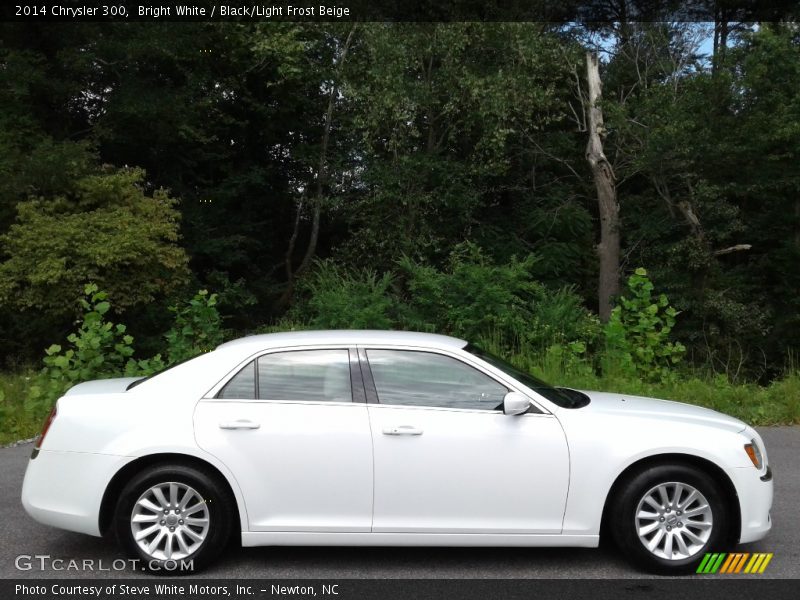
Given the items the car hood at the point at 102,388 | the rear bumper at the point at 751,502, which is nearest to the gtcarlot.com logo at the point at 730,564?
the rear bumper at the point at 751,502

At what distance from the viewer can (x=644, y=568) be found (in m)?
5.07

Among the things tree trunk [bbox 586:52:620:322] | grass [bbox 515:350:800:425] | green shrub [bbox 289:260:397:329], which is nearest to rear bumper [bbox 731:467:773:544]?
grass [bbox 515:350:800:425]

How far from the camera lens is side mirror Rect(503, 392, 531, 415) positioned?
5008 mm

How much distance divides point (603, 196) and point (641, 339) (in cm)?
1419

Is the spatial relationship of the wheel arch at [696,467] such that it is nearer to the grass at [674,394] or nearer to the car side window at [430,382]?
the car side window at [430,382]

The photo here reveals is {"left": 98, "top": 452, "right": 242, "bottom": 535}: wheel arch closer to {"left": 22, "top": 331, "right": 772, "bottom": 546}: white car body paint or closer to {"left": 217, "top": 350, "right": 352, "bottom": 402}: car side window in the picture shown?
{"left": 22, "top": 331, "right": 772, "bottom": 546}: white car body paint

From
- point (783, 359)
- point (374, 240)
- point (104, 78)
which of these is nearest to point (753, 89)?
point (783, 359)

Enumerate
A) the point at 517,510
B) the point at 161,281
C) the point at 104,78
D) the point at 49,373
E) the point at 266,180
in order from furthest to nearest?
the point at 266,180, the point at 104,78, the point at 161,281, the point at 49,373, the point at 517,510

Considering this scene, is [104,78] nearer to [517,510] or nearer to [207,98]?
[207,98]

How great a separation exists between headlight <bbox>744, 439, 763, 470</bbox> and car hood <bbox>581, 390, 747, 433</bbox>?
0.13 m

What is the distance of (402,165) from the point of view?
76.2 ft

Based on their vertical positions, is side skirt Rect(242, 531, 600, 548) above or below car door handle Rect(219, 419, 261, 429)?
below

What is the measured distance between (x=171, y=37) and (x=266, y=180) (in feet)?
24.6

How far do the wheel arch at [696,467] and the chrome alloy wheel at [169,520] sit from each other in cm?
252
